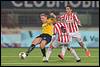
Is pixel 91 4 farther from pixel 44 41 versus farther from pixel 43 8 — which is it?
pixel 44 41

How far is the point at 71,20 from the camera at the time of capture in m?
16.0

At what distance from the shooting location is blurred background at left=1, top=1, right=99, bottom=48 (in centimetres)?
2636

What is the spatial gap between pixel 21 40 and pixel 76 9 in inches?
215

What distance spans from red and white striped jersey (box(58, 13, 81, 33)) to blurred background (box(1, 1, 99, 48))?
9.47m

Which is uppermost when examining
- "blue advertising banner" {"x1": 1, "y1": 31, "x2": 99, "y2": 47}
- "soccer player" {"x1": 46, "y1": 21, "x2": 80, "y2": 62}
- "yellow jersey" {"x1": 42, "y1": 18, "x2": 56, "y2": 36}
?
"yellow jersey" {"x1": 42, "y1": 18, "x2": 56, "y2": 36}

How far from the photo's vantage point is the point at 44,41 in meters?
15.6

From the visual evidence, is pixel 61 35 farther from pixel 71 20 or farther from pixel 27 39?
pixel 27 39

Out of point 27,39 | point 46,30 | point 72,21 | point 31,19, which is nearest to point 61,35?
point 72,21

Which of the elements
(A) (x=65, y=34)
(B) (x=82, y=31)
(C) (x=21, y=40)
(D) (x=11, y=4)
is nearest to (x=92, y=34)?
(B) (x=82, y=31)

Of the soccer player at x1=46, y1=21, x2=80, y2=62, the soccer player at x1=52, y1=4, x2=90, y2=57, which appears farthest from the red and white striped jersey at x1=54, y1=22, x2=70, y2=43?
the soccer player at x1=52, y1=4, x2=90, y2=57

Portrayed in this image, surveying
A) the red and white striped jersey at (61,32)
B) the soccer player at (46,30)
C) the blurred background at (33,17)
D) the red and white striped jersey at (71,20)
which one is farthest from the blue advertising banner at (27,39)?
the soccer player at (46,30)

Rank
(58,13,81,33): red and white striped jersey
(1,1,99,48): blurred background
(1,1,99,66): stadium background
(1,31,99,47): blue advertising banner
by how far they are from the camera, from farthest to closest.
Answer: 1. (1,1,99,48): blurred background
2. (1,1,99,66): stadium background
3. (1,31,99,47): blue advertising banner
4. (58,13,81,33): red and white striped jersey

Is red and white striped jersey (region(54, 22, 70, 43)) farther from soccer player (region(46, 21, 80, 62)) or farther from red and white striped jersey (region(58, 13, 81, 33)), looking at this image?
red and white striped jersey (region(58, 13, 81, 33))

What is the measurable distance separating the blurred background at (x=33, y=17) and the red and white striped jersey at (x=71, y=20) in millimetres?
9470
